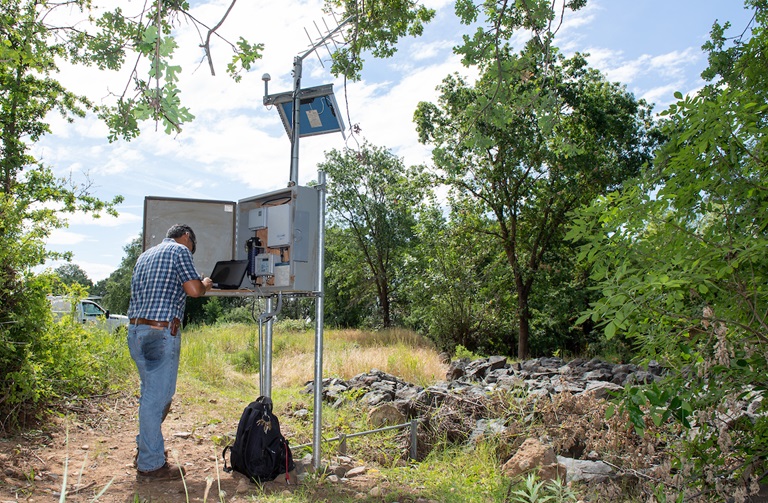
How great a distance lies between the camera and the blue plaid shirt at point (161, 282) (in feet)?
15.8

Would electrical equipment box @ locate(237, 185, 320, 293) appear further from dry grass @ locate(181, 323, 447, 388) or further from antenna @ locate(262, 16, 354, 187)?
dry grass @ locate(181, 323, 447, 388)

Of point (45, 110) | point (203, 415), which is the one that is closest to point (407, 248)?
point (45, 110)

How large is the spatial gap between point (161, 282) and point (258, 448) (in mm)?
1557

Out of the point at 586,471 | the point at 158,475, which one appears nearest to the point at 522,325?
the point at 586,471

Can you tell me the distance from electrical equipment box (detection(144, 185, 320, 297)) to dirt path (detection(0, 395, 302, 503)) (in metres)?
1.64

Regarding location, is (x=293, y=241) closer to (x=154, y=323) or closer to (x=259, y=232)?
(x=259, y=232)

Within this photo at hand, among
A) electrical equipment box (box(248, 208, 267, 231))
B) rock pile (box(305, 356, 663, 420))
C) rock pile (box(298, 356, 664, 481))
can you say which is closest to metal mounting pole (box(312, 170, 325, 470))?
electrical equipment box (box(248, 208, 267, 231))

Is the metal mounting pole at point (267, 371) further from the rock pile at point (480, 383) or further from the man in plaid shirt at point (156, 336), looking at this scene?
the rock pile at point (480, 383)

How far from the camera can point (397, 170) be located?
90.0 ft

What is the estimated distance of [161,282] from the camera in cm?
486

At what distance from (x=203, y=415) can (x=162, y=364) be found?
2.83 meters

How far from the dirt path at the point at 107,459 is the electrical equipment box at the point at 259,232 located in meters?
1.64

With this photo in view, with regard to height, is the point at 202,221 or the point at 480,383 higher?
the point at 202,221

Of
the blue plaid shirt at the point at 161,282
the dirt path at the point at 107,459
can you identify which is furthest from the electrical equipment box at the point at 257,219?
the dirt path at the point at 107,459
